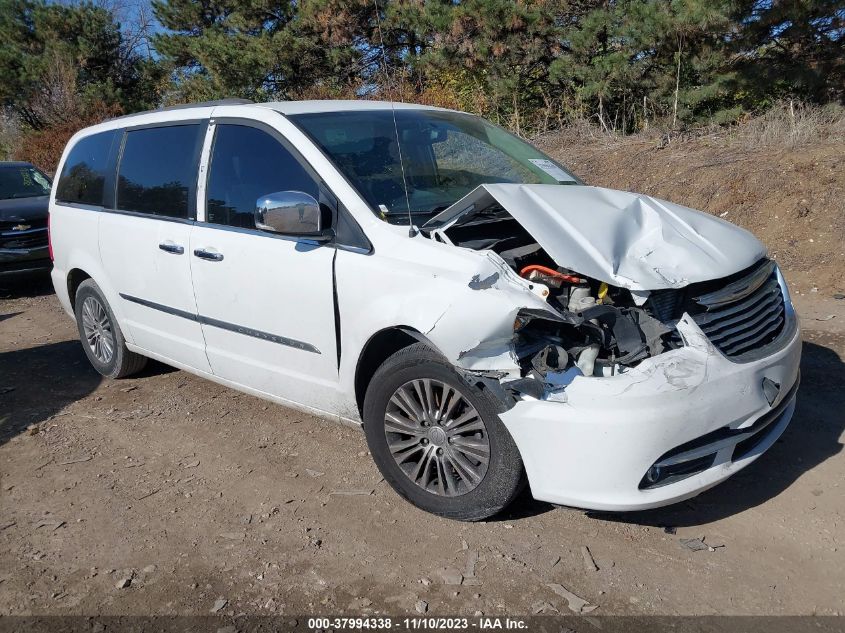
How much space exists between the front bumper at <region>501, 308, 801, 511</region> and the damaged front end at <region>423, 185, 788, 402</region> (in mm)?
83

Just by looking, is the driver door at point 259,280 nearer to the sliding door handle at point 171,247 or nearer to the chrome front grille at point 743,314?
the sliding door handle at point 171,247

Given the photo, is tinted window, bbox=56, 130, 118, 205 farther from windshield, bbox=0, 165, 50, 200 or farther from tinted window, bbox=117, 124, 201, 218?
windshield, bbox=0, 165, 50, 200

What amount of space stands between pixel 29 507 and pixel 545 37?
441 inches

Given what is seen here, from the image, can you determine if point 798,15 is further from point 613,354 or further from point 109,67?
point 109,67

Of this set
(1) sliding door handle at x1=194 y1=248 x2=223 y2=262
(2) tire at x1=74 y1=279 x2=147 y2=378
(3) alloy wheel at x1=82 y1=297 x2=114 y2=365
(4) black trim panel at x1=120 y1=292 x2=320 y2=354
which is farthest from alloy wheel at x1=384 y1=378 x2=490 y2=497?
(3) alloy wheel at x1=82 y1=297 x2=114 y2=365

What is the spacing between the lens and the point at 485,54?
1274 cm

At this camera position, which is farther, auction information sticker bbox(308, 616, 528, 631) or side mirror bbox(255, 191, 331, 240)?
side mirror bbox(255, 191, 331, 240)

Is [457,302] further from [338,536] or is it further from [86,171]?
[86,171]

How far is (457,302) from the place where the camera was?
3143mm

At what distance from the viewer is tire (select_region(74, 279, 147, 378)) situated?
219 inches

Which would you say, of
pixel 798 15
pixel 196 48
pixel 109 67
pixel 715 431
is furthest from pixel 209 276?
Result: pixel 109 67

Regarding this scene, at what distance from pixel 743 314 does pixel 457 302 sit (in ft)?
4.35

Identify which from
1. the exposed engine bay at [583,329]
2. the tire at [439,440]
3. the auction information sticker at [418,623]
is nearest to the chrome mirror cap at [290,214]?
the tire at [439,440]

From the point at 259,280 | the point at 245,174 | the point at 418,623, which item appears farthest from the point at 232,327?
the point at 418,623
